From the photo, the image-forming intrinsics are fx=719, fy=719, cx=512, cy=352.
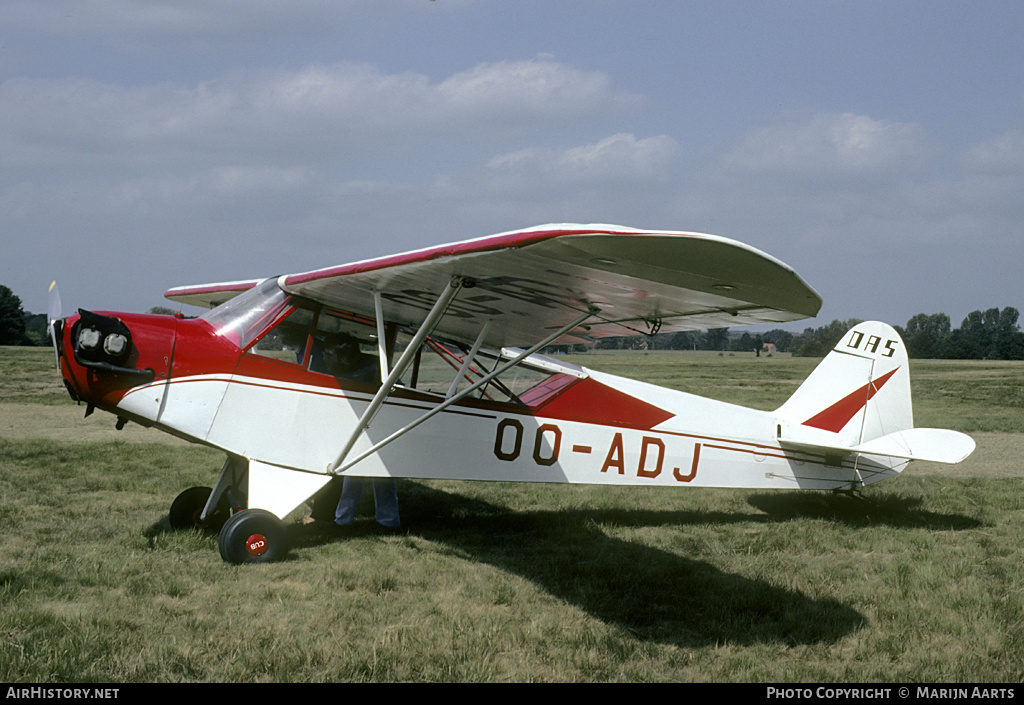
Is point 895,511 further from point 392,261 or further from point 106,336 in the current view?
point 106,336

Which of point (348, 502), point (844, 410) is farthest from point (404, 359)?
point (844, 410)

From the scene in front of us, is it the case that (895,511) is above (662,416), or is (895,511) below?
below

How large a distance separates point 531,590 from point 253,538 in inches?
81.4

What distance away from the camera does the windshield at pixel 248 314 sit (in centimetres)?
560

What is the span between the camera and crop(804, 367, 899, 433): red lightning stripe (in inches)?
293

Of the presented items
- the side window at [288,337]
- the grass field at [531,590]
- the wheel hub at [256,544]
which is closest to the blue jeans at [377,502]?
the grass field at [531,590]

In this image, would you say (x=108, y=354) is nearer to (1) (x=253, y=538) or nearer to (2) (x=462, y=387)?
(1) (x=253, y=538)

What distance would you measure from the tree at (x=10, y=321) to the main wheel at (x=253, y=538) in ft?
226

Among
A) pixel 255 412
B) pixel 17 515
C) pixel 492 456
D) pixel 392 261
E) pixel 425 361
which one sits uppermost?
pixel 392 261

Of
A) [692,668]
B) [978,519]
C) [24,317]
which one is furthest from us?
[24,317]

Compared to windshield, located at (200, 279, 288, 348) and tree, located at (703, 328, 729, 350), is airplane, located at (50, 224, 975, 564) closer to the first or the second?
windshield, located at (200, 279, 288, 348)

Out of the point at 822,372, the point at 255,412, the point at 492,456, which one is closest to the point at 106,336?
the point at 255,412

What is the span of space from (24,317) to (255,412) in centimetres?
7379

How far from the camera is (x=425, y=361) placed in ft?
20.6
